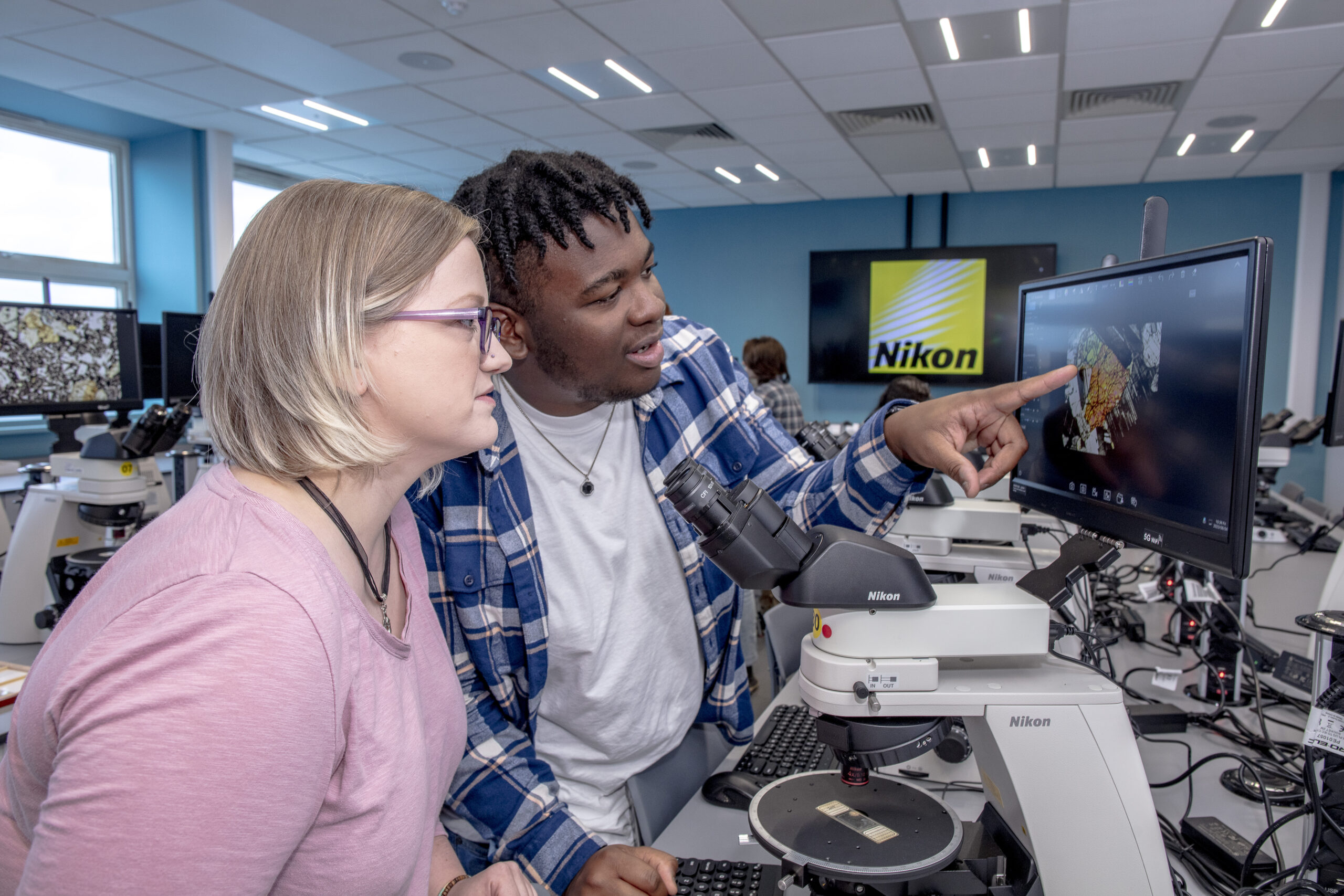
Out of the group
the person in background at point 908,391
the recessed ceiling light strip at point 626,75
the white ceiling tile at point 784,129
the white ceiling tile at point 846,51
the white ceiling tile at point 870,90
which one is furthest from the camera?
the white ceiling tile at point 784,129

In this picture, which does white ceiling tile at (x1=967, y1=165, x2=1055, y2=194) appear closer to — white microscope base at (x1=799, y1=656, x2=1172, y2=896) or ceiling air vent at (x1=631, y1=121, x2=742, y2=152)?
ceiling air vent at (x1=631, y1=121, x2=742, y2=152)

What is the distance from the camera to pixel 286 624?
0.55m

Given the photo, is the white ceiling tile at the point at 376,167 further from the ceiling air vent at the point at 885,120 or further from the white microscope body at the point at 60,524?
the white microscope body at the point at 60,524

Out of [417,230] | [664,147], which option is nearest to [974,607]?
[417,230]

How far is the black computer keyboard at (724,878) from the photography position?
0.87 metres

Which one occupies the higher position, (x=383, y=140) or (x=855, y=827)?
(x=383, y=140)

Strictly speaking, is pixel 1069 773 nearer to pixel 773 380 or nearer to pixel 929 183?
pixel 773 380

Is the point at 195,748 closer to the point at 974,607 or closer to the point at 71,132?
the point at 974,607

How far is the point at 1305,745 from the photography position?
0.83 meters

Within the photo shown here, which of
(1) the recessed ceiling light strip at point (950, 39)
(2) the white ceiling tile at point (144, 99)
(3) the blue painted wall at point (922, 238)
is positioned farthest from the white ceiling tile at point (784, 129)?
(2) the white ceiling tile at point (144, 99)

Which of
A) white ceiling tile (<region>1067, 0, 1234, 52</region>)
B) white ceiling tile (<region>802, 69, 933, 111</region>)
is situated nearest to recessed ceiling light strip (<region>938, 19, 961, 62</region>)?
white ceiling tile (<region>802, 69, 933, 111</region>)

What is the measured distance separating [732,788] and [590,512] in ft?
1.46

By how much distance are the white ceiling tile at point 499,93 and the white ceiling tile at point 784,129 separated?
3.50 ft

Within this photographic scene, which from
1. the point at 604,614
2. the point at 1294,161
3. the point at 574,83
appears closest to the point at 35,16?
the point at 574,83
